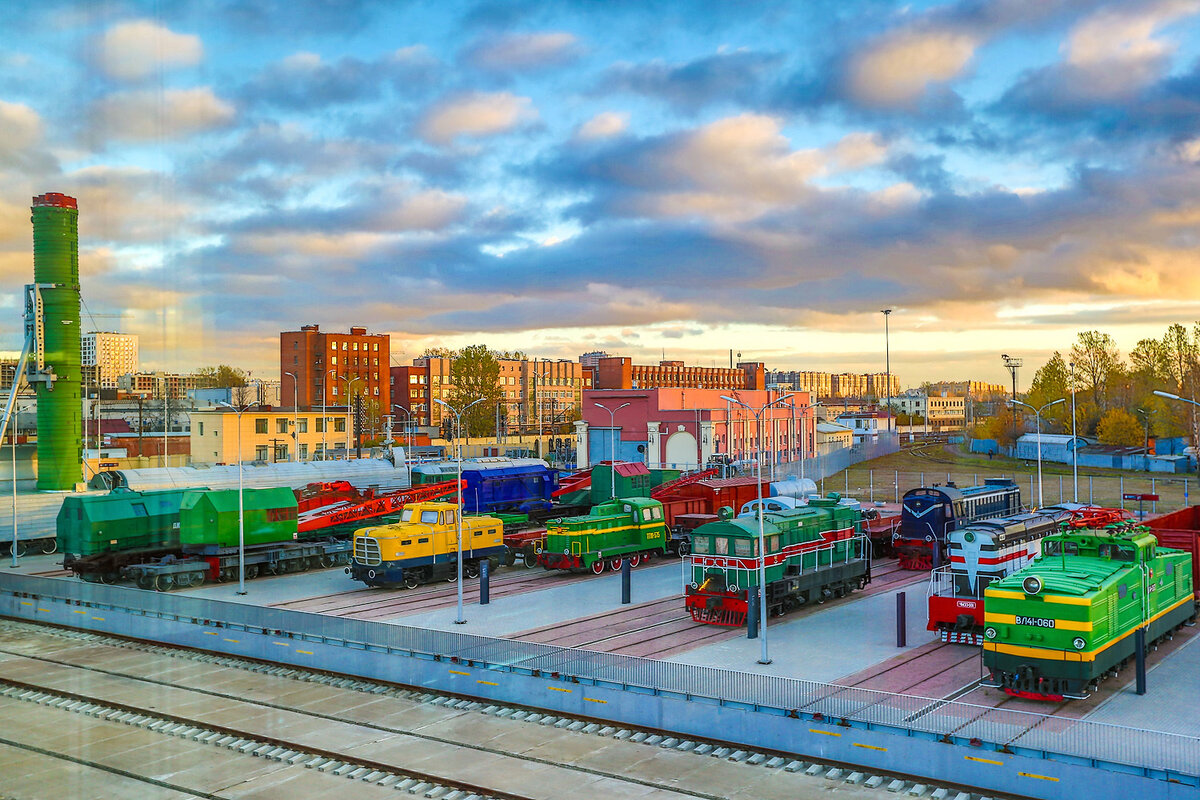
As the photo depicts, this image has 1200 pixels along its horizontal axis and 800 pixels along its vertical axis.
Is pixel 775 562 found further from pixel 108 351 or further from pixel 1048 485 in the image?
pixel 1048 485

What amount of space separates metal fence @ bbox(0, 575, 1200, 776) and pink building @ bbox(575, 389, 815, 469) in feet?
175

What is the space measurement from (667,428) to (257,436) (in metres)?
36.0

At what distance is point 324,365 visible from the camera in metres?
146

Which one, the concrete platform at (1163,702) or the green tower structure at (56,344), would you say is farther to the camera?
the green tower structure at (56,344)

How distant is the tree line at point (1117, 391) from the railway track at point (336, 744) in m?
91.5

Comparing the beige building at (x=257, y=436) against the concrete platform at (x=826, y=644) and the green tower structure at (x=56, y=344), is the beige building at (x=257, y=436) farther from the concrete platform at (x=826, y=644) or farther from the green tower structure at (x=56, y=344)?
the concrete platform at (x=826, y=644)

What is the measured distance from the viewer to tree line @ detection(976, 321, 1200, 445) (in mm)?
97688

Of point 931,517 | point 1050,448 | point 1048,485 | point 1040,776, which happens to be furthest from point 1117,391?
point 1040,776

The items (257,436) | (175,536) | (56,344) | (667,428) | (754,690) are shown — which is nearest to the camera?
(754,690)

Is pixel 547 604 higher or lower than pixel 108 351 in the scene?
lower

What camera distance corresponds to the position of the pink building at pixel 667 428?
260ft

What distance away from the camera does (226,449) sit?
257 ft

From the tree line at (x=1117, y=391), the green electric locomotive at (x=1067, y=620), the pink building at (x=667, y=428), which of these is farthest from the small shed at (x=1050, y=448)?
the green electric locomotive at (x=1067, y=620)

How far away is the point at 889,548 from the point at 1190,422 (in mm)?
72145
